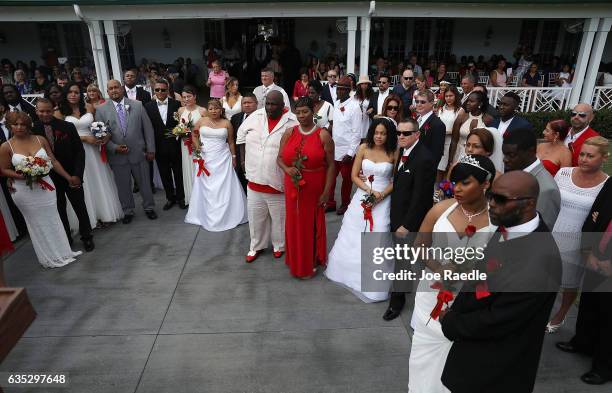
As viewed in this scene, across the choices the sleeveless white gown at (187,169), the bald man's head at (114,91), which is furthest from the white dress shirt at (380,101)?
the bald man's head at (114,91)

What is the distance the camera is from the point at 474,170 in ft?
9.41

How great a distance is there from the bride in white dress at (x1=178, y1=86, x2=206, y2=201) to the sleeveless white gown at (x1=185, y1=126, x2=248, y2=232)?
1.73 feet

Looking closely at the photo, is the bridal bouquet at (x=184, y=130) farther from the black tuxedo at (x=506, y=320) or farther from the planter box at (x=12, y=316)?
the black tuxedo at (x=506, y=320)

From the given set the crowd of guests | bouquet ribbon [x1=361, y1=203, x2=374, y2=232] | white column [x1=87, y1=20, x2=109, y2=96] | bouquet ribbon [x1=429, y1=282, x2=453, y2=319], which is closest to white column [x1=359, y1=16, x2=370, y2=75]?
the crowd of guests

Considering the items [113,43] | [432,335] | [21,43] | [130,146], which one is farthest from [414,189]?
[21,43]

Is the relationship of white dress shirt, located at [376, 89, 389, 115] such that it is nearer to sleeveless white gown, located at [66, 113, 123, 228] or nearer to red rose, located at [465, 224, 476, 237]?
red rose, located at [465, 224, 476, 237]

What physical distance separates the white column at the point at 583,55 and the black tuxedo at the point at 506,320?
1270 cm

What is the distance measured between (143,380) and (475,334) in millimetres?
2809

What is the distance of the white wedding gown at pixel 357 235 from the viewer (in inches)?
177

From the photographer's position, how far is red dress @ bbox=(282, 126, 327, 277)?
4668 mm

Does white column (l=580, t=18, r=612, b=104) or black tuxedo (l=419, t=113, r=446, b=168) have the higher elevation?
white column (l=580, t=18, r=612, b=104)

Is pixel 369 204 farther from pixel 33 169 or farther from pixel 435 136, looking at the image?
pixel 33 169

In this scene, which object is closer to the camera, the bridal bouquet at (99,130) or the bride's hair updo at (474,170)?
the bride's hair updo at (474,170)

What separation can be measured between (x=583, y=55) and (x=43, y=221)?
14.0 metres
